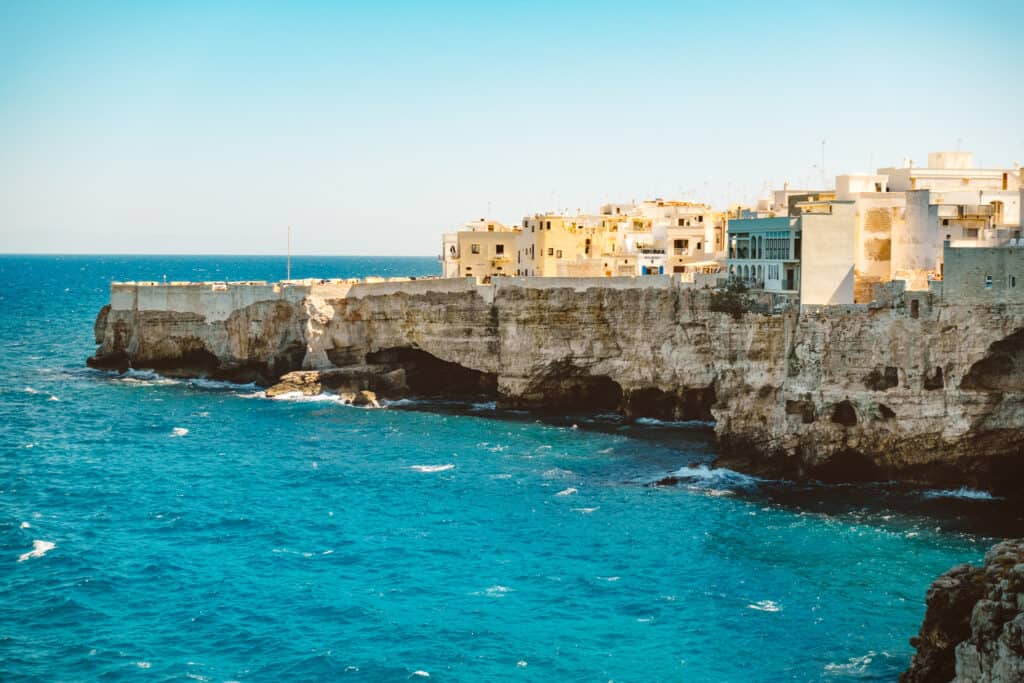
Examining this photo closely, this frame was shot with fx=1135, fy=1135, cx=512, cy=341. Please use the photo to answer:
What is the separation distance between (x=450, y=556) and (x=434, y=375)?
34645mm

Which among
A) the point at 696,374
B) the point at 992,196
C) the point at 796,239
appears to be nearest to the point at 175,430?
the point at 696,374

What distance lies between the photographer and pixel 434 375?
2936 inches

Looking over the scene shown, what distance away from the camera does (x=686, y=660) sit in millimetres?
31391

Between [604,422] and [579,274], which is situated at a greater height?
[579,274]

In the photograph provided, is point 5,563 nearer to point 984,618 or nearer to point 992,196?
point 984,618

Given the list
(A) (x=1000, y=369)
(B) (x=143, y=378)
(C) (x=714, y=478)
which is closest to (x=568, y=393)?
(C) (x=714, y=478)

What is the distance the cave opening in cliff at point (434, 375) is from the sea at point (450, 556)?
936cm

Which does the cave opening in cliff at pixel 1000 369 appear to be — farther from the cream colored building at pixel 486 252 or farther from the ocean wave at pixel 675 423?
the cream colored building at pixel 486 252

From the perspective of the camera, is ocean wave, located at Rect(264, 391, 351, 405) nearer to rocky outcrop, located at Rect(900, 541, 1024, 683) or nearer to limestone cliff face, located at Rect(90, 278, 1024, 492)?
limestone cliff face, located at Rect(90, 278, 1024, 492)

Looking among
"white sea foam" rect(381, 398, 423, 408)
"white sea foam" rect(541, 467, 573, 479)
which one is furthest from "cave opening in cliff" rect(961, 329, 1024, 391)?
"white sea foam" rect(381, 398, 423, 408)

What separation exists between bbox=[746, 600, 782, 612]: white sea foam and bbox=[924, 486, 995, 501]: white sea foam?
1455cm

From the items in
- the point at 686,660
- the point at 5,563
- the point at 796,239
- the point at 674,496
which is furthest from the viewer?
the point at 796,239

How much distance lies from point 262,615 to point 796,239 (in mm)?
31867

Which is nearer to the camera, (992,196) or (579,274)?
(992,196)
